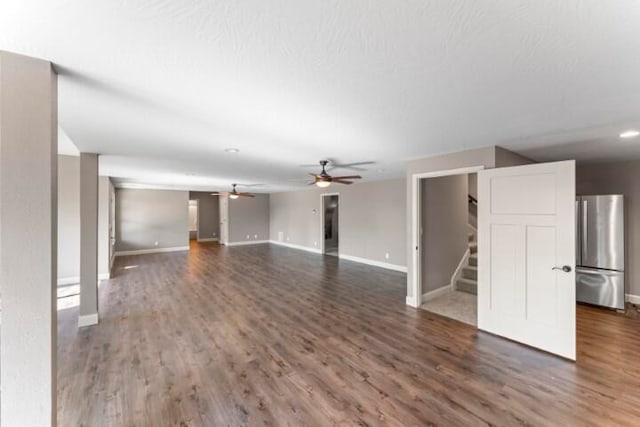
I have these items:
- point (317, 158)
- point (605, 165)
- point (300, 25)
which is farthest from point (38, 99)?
point (605, 165)

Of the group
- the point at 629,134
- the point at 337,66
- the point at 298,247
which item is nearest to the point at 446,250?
the point at 629,134

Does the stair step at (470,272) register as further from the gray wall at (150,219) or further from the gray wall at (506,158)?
the gray wall at (150,219)

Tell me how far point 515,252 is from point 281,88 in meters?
3.23

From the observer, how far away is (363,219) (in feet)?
25.7

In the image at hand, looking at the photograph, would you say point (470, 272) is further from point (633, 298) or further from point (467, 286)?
point (633, 298)

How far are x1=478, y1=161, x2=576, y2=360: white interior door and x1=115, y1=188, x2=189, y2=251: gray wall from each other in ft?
32.0

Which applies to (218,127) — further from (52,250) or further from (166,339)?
Answer: (166,339)

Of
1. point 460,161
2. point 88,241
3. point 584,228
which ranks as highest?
point 460,161

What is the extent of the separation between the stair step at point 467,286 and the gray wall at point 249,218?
8.71 metres

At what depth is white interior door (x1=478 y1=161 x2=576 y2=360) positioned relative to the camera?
2791 millimetres

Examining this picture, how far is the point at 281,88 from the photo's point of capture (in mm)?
1804

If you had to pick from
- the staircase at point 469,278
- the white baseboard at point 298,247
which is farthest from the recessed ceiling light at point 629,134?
the white baseboard at point 298,247

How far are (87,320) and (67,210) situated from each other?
8.56 feet

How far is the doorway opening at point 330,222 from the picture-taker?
957 cm
